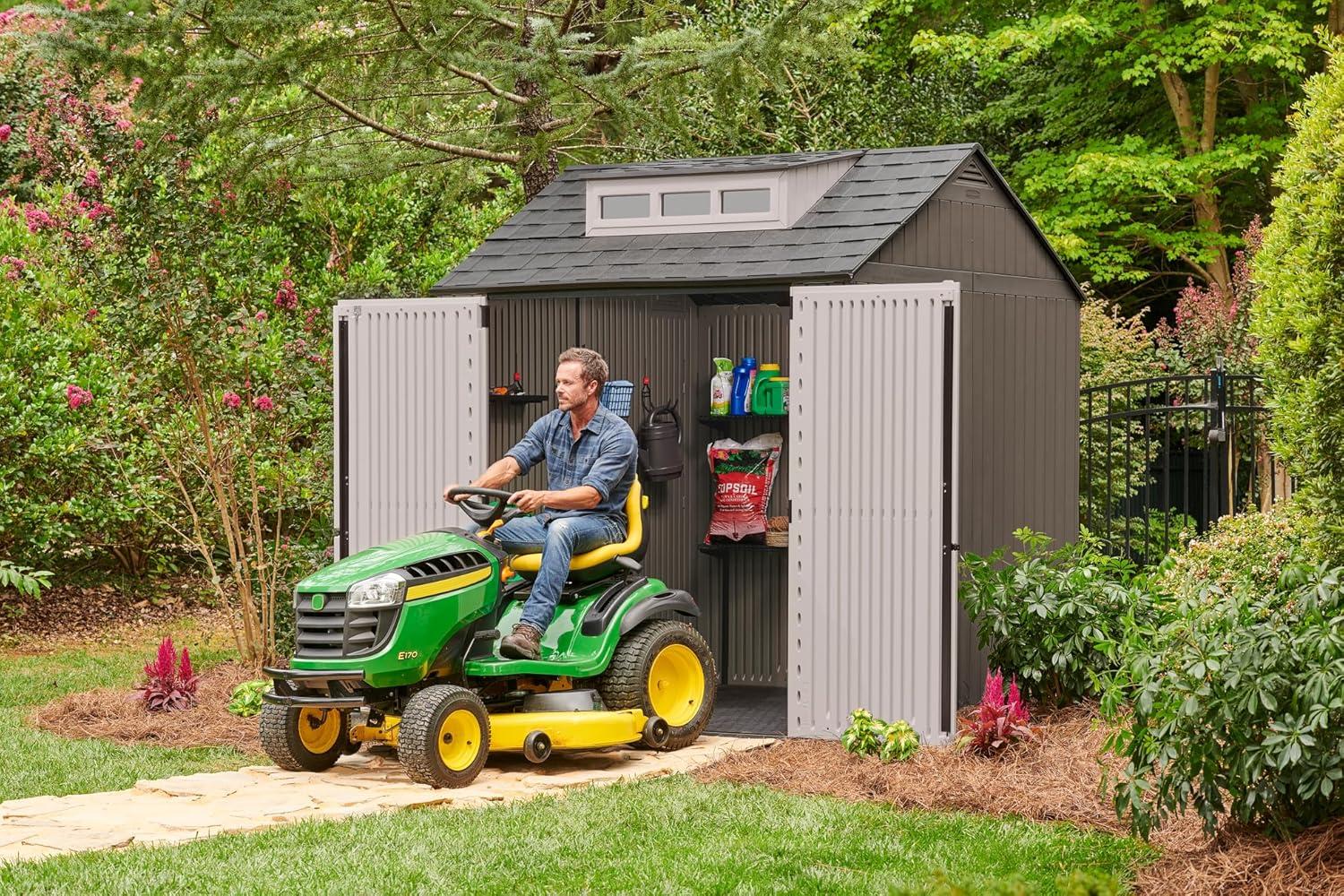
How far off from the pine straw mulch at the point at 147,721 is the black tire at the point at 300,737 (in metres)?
0.57

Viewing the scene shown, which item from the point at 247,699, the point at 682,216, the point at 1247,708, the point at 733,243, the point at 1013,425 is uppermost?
the point at 682,216

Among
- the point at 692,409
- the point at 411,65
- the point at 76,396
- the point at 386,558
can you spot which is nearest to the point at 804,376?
the point at 692,409

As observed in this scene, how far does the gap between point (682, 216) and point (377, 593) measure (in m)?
2.77

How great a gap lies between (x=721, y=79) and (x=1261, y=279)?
15.0ft

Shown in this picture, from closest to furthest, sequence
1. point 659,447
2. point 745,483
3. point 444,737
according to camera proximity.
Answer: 1. point 444,737
2. point 659,447
3. point 745,483

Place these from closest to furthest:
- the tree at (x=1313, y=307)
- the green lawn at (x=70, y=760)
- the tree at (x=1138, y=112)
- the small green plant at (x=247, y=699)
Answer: the tree at (x=1313, y=307), the green lawn at (x=70, y=760), the small green plant at (x=247, y=699), the tree at (x=1138, y=112)

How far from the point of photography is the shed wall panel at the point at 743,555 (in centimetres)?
916

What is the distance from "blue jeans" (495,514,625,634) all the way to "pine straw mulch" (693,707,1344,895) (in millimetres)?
909

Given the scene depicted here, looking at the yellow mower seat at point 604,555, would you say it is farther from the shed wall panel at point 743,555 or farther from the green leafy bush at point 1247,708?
the green leafy bush at point 1247,708

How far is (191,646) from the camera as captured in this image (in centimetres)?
1148

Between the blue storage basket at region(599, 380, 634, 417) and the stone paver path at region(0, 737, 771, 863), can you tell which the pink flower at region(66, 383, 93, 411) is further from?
the stone paver path at region(0, 737, 771, 863)

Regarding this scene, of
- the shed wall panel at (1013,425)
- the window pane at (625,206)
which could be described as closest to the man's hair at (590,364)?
the window pane at (625,206)

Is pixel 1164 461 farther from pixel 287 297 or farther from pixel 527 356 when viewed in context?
pixel 287 297

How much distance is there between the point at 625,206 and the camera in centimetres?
863
